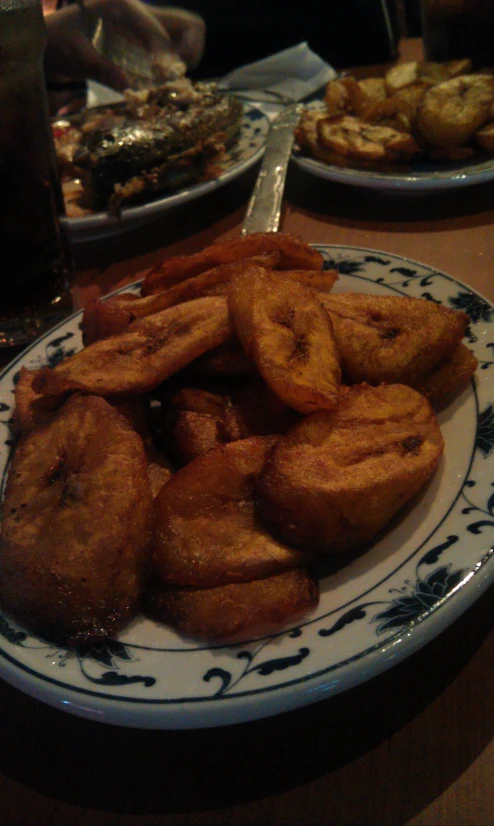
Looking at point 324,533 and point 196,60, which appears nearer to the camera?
point 324,533

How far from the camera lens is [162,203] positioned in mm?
1868

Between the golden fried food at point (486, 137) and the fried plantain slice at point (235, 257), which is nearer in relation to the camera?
Answer: the fried plantain slice at point (235, 257)

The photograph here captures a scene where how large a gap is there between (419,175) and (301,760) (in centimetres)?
160

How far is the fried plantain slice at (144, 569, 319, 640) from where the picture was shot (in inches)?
30.1

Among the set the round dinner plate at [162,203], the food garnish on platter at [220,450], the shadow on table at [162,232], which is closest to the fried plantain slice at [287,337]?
the food garnish on platter at [220,450]

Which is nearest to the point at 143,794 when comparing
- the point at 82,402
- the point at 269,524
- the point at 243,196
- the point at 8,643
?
the point at 8,643

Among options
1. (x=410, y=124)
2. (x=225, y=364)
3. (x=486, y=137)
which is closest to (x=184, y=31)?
(x=410, y=124)

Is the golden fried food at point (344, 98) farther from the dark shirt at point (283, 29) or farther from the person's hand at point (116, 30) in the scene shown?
the person's hand at point (116, 30)

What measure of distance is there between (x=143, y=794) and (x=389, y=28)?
3668 mm

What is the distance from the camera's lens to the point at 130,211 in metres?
1.87

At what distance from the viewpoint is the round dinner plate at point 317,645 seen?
0.68 metres

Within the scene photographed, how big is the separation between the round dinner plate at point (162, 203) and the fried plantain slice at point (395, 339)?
960 millimetres

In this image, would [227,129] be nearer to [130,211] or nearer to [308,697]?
[130,211]

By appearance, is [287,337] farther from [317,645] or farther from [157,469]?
[317,645]
